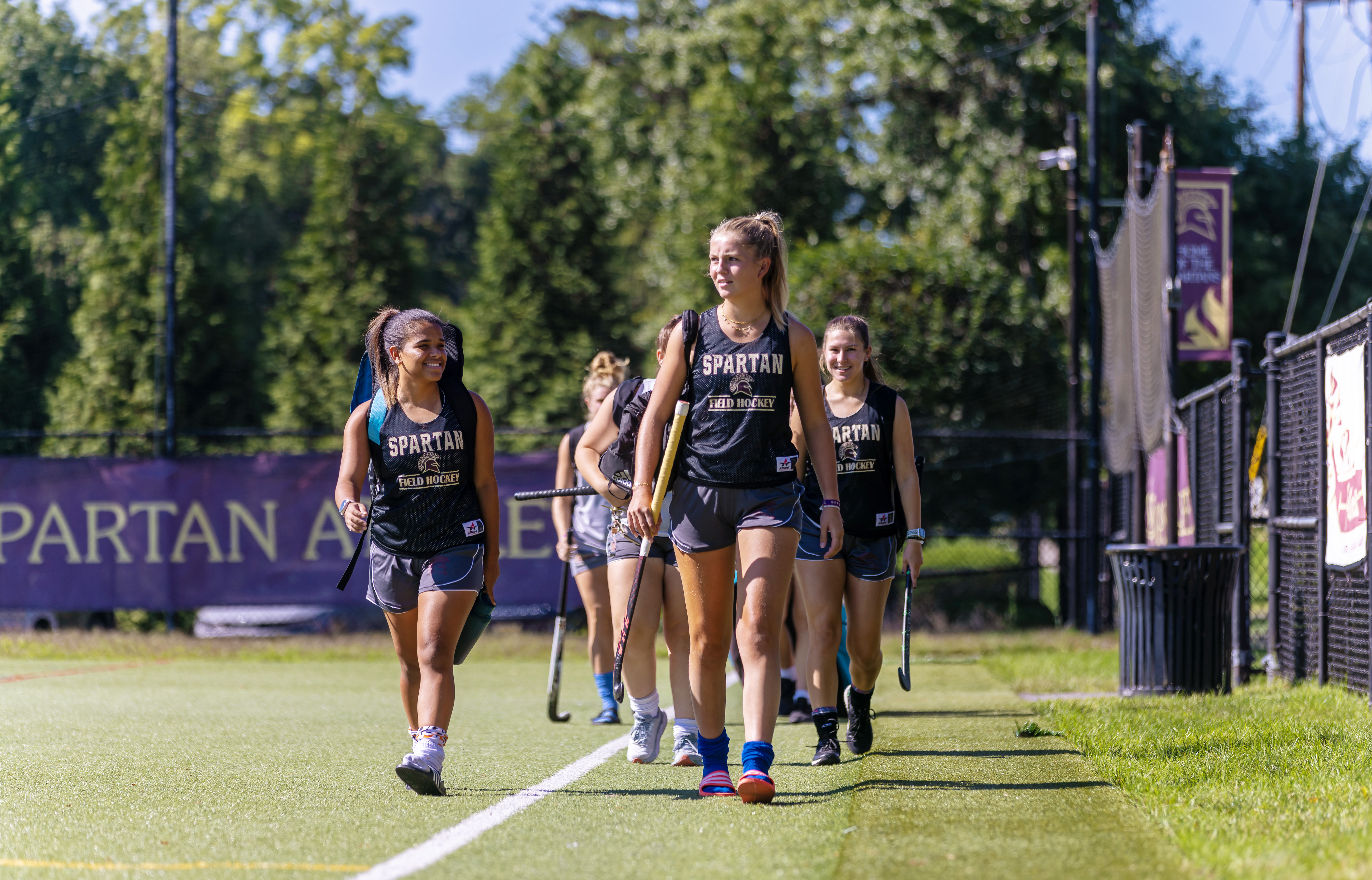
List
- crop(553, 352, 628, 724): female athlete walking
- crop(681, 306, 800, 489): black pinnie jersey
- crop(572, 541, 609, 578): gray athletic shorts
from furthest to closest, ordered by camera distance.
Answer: crop(572, 541, 609, 578): gray athletic shorts → crop(553, 352, 628, 724): female athlete walking → crop(681, 306, 800, 489): black pinnie jersey

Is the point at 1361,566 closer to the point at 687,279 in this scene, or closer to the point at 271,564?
the point at 271,564

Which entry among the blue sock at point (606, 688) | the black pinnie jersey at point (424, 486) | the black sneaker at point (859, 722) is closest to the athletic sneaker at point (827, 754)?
the black sneaker at point (859, 722)

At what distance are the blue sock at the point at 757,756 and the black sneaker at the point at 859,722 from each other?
59.5 inches

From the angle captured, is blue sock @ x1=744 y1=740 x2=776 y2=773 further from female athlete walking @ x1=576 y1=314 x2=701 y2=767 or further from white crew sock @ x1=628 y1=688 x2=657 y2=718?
white crew sock @ x1=628 y1=688 x2=657 y2=718

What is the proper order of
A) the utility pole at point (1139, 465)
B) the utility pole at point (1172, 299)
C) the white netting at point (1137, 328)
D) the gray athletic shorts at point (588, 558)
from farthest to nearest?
1. the utility pole at point (1139, 465)
2. the white netting at point (1137, 328)
3. the utility pole at point (1172, 299)
4. the gray athletic shorts at point (588, 558)

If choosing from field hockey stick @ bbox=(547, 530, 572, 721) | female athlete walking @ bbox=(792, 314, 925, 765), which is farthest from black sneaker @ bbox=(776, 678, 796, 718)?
female athlete walking @ bbox=(792, 314, 925, 765)

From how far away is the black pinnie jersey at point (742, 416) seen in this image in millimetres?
4934

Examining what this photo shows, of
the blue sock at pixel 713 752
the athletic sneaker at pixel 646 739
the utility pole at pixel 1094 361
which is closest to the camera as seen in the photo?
the blue sock at pixel 713 752

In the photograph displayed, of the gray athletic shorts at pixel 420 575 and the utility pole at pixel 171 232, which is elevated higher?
the utility pole at pixel 171 232

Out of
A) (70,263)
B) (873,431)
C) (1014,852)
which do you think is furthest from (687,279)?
(1014,852)

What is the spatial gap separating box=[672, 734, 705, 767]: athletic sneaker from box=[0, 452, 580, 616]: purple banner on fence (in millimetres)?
8364

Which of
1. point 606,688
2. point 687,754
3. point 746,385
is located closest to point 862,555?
point 687,754

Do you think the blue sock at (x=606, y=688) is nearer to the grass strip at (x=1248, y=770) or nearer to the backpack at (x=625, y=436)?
the backpack at (x=625, y=436)

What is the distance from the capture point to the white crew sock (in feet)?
20.8
